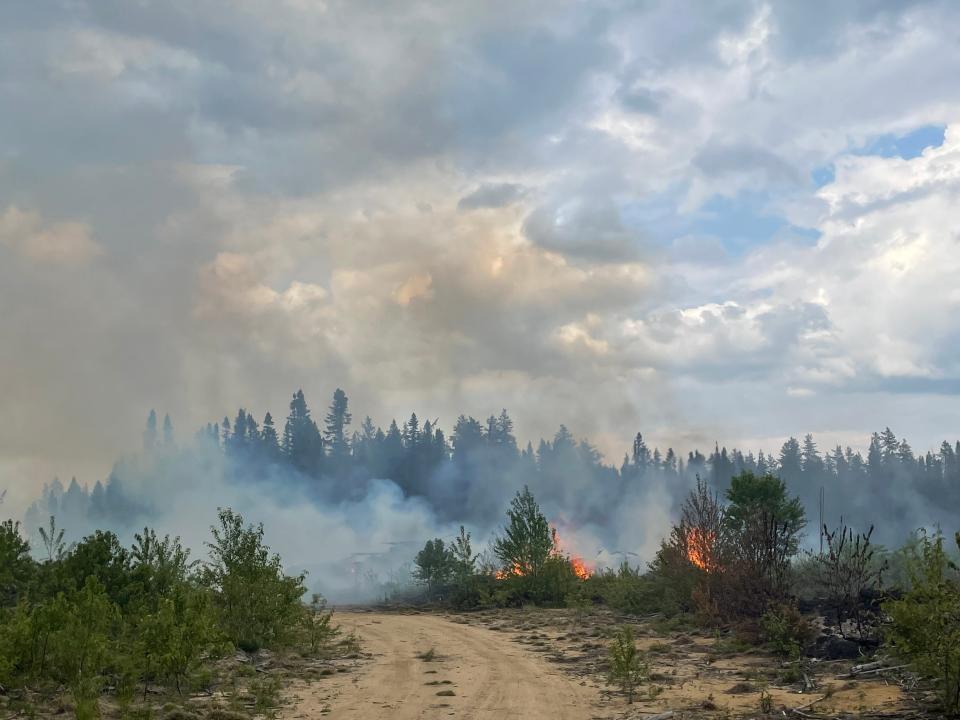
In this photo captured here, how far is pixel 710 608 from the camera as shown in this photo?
26.0m

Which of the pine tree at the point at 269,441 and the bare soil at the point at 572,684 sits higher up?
the pine tree at the point at 269,441

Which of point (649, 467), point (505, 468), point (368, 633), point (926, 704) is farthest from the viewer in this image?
point (649, 467)

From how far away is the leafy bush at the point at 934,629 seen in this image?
1205 centimetres

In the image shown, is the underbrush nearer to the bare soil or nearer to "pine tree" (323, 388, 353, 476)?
the bare soil

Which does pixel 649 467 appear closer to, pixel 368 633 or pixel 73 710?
pixel 368 633

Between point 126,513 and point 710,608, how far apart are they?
129622 mm

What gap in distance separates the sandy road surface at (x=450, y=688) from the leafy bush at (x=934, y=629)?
532cm

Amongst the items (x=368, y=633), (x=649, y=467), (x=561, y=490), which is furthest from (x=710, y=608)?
(x=649, y=467)

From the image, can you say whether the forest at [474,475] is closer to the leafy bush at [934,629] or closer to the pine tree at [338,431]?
the pine tree at [338,431]

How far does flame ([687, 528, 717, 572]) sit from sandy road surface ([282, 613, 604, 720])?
8.48m

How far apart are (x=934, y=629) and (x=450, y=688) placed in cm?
920

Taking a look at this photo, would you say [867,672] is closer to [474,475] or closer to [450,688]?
[450,688]

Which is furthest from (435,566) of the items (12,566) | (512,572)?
(12,566)

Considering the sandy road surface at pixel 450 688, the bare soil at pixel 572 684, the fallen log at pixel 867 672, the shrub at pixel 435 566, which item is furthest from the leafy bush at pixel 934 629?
the shrub at pixel 435 566
